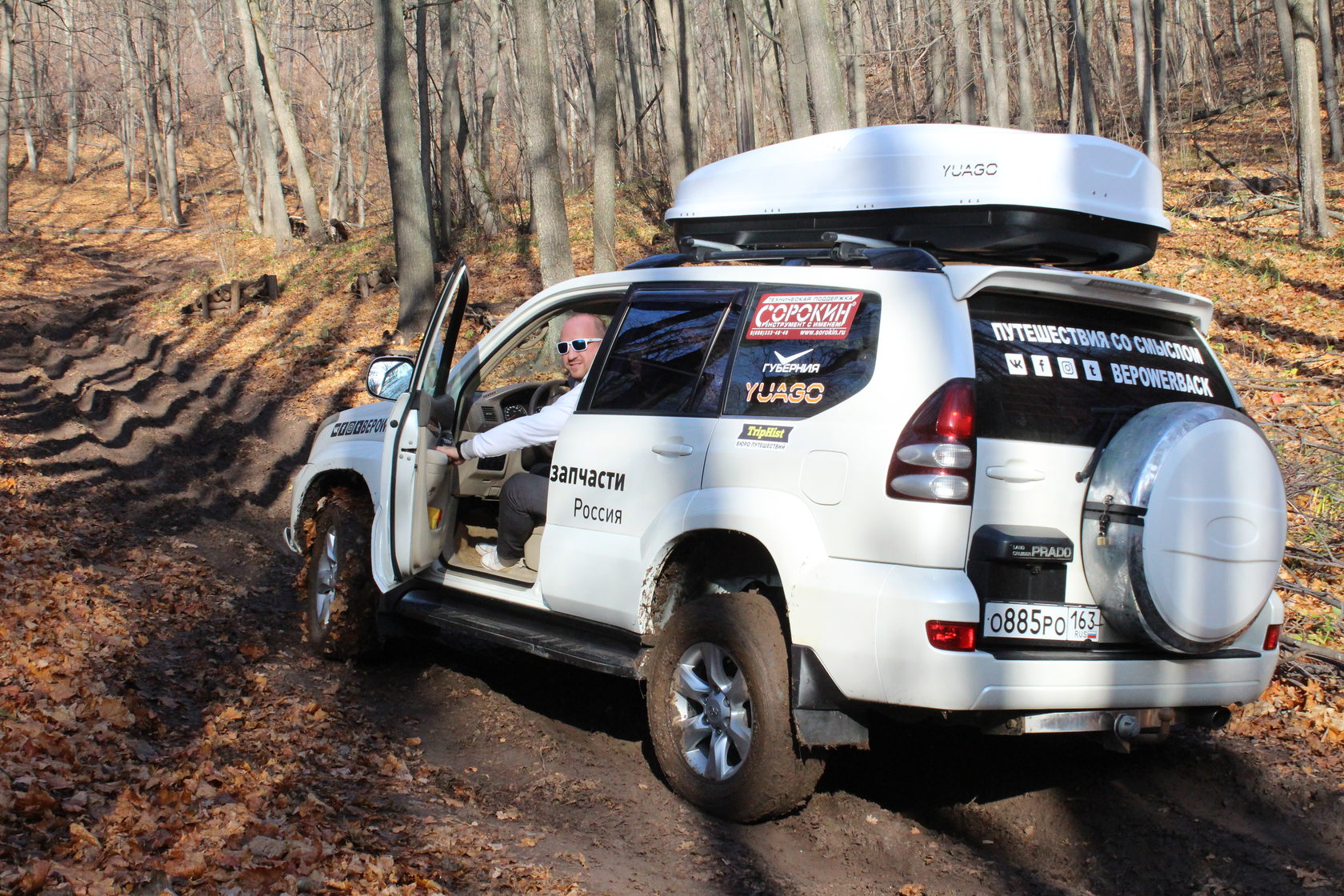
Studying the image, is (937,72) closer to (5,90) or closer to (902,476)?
(5,90)

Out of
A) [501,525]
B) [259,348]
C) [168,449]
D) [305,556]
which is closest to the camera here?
[501,525]

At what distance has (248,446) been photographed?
45.4 ft

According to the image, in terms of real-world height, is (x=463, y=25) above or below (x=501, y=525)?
above

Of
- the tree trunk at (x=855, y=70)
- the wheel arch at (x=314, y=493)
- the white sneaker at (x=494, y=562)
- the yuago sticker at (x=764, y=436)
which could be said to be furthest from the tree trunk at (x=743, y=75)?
the yuago sticker at (x=764, y=436)

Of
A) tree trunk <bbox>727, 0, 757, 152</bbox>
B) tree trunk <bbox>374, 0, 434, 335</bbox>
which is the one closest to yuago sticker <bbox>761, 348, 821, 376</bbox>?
tree trunk <bbox>374, 0, 434, 335</bbox>

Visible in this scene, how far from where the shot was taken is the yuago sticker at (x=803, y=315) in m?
4.09

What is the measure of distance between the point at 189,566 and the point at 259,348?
1192cm

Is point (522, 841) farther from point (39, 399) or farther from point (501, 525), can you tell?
point (39, 399)

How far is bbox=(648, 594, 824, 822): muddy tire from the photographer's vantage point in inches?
157

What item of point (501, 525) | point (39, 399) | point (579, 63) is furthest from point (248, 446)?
point (579, 63)

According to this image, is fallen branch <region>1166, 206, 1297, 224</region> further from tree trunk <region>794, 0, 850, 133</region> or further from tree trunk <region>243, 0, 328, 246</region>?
tree trunk <region>243, 0, 328, 246</region>

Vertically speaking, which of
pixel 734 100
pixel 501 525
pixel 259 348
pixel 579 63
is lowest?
pixel 501 525

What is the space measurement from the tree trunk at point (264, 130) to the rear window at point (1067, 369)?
26987 mm

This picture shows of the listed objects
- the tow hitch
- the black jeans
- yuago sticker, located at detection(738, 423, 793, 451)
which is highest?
yuago sticker, located at detection(738, 423, 793, 451)
